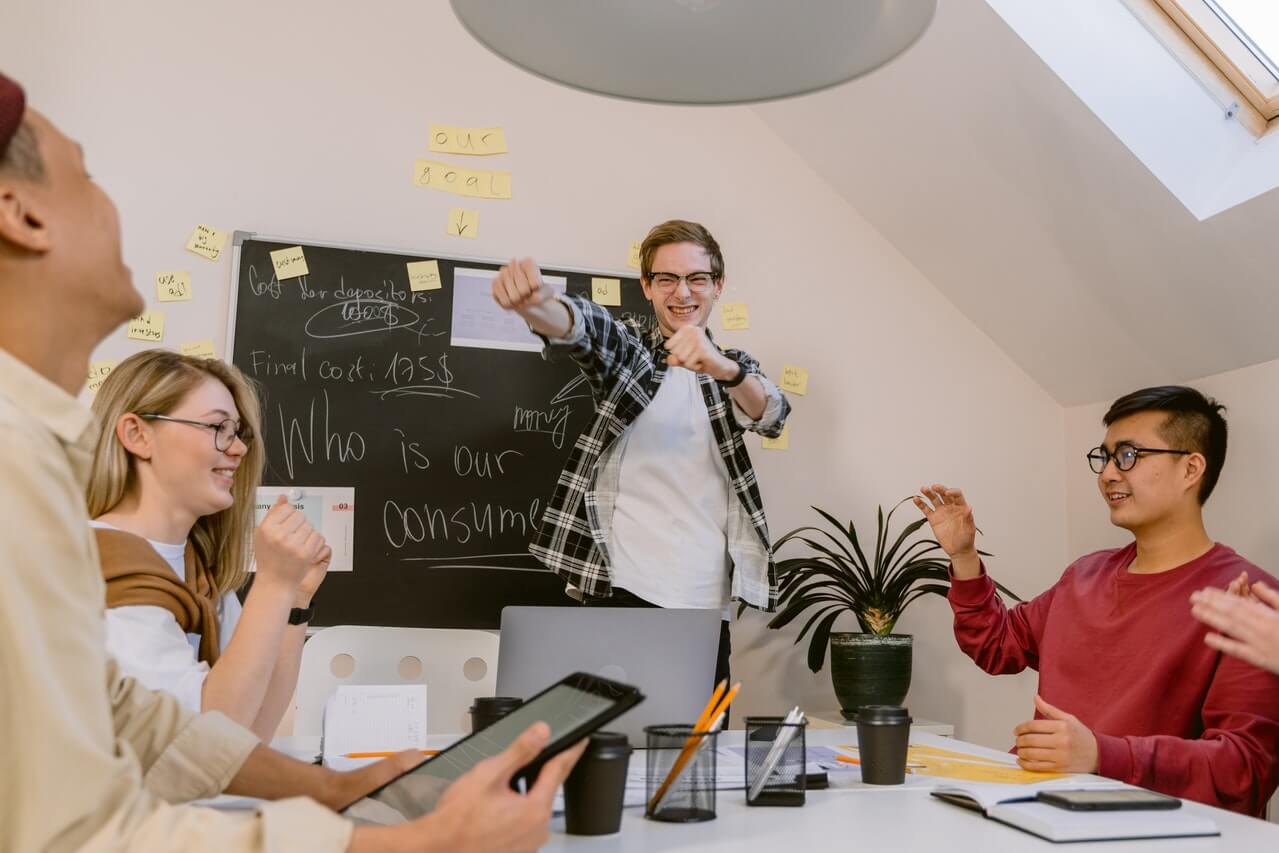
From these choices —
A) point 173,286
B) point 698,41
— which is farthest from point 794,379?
point 698,41

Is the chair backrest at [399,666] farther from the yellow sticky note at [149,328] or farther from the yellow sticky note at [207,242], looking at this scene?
the yellow sticky note at [207,242]

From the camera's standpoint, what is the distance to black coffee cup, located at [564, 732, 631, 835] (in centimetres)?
101

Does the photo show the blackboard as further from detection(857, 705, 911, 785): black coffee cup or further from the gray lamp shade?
detection(857, 705, 911, 785): black coffee cup

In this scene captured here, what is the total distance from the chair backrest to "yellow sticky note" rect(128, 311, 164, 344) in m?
1.16

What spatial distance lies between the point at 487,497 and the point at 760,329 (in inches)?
39.0

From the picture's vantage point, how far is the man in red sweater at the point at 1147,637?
150cm

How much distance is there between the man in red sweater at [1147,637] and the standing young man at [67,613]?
0.93m

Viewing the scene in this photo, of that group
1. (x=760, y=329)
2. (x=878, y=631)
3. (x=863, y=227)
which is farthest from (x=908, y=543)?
(x=863, y=227)

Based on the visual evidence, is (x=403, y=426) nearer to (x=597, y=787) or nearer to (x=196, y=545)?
(x=196, y=545)

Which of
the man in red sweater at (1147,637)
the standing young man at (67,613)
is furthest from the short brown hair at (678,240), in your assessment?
the standing young man at (67,613)

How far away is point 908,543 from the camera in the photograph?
3.28m

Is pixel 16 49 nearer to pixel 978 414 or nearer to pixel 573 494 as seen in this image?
pixel 573 494

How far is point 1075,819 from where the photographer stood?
1039mm

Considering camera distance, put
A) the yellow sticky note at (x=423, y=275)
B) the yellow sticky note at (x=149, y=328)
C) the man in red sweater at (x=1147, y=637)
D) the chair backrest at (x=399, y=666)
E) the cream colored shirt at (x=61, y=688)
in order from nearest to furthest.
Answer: the cream colored shirt at (x=61, y=688)
the man in red sweater at (x=1147, y=637)
the chair backrest at (x=399, y=666)
the yellow sticky note at (x=149, y=328)
the yellow sticky note at (x=423, y=275)
